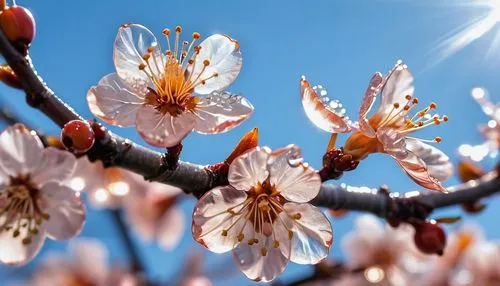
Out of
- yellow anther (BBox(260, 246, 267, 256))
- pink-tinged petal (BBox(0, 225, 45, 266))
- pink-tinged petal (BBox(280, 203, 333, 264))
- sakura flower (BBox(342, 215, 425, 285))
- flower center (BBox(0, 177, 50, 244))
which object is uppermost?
pink-tinged petal (BBox(280, 203, 333, 264))

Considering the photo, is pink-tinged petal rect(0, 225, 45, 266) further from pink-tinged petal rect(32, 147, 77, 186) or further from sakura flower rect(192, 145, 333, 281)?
sakura flower rect(192, 145, 333, 281)

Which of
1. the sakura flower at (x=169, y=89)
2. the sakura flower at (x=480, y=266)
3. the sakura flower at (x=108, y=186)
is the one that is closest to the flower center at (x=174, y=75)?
the sakura flower at (x=169, y=89)

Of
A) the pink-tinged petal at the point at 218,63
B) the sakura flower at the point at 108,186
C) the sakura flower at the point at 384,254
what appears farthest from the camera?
the sakura flower at the point at 384,254

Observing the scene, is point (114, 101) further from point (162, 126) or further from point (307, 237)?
point (307, 237)

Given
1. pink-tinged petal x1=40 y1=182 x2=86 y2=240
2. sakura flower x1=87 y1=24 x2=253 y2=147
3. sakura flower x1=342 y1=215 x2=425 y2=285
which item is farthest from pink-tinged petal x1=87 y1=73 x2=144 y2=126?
sakura flower x1=342 y1=215 x2=425 y2=285

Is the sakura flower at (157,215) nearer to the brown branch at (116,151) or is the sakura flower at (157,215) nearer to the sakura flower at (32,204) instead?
the sakura flower at (32,204)

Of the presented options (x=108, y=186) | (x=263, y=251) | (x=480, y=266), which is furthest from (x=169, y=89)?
(x=480, y=266)
